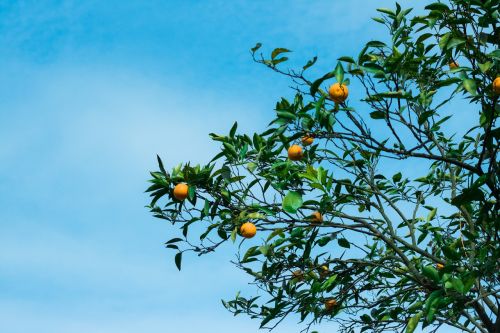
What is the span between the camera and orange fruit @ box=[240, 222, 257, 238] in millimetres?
3906

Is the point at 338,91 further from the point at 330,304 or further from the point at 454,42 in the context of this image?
the point at 330,304

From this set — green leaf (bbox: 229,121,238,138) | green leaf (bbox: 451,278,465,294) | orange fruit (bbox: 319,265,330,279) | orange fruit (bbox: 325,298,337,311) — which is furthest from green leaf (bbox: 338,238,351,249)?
green leaf (bbox: 451,278,465,294)

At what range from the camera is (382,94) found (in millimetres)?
3646

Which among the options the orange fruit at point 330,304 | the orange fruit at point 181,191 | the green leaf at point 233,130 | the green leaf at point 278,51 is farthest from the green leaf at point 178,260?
the green leaf at point 278,51

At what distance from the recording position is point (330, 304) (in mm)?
4832

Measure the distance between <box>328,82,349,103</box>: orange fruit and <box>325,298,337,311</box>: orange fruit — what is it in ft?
5.68

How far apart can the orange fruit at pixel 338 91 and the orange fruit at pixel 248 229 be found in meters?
0.91

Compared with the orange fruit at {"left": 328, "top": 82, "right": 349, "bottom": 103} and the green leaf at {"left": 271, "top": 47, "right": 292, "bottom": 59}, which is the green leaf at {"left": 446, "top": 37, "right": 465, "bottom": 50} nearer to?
the orange fruit at {"left": 328, "top": 82, "right": 349, "bottom": 103}

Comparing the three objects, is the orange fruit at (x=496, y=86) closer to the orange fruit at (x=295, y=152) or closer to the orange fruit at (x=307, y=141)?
the orange fruit at (x=307, y=141)

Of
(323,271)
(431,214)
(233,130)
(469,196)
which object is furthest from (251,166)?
(431,214)

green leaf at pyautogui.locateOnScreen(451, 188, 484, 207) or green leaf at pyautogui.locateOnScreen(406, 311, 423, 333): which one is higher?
green leaf at pyautogui.locateOnScreen(451, 188, 484, 207)

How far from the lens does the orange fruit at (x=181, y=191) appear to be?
3836 millimetres

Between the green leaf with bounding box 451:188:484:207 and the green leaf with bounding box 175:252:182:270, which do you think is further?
the green leaf with bounding box 175:252:182:270

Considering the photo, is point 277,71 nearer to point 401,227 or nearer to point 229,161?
point 229,161
